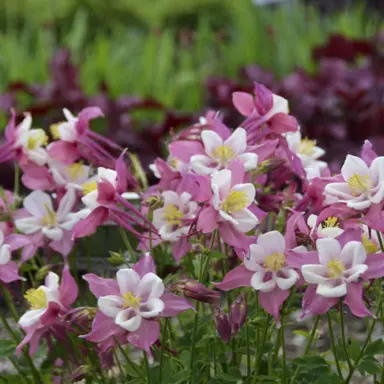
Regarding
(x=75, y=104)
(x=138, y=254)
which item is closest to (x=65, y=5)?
(x=75, y=104)

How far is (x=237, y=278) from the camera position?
1372 millimetres

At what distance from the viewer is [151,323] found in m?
1.33

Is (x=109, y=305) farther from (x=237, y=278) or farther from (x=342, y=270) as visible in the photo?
(x=342, y=270)

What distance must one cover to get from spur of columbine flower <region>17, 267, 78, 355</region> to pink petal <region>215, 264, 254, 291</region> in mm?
244

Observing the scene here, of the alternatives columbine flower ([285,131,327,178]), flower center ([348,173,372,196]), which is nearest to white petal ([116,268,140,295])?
flower center ([348,173,372,196])

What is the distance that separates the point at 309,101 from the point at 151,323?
2.89m

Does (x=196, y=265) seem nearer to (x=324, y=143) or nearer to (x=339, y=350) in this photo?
(x=339, y=350)

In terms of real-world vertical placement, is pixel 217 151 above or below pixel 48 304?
above

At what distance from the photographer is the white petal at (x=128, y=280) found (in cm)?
134

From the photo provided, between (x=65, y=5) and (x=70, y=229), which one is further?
(x=65, y=5)

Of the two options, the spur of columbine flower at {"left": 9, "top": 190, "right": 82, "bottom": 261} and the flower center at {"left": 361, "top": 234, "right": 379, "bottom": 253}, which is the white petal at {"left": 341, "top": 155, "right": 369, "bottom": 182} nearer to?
the flower center at {"left": 361, "top": 234, "right": 379, "bottom": 253}

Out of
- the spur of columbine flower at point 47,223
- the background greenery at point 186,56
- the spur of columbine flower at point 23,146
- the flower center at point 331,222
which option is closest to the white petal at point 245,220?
the flower center at point 331,222

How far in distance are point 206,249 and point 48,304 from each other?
0.84 feet

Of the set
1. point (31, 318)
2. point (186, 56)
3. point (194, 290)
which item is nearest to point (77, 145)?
point (31, 318)
